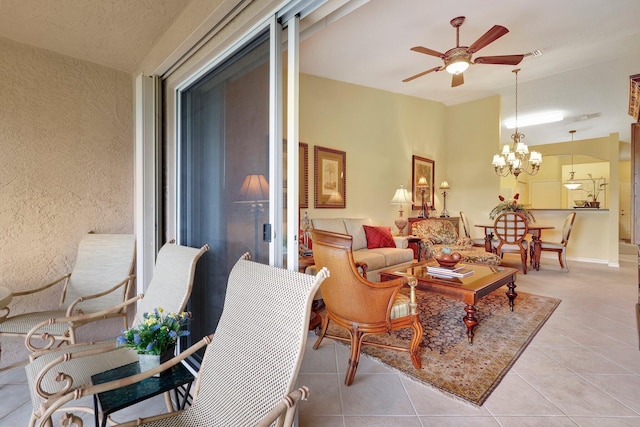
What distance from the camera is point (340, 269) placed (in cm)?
199

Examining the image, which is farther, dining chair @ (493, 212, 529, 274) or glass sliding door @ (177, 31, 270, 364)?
dining chair @ (493, 212, 529, 274)

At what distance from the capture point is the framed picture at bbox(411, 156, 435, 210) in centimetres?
576

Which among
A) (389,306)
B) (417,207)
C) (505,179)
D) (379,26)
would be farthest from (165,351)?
(505,179)

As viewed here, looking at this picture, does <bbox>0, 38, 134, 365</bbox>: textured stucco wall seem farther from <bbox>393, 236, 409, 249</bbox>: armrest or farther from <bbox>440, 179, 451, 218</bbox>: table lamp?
<bbox>440, 179, 451, 218</bbox>: table lamp

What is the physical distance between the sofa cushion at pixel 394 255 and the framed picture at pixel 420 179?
5.87 feet

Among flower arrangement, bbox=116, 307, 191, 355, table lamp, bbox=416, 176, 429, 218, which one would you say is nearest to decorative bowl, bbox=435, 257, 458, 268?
flower arrangement, bbox=116, 307, 191, 355

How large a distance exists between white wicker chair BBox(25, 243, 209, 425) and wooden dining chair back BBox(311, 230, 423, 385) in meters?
0.81

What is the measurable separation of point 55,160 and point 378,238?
3688 millimetres

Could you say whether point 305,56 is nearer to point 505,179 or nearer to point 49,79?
point 49,79

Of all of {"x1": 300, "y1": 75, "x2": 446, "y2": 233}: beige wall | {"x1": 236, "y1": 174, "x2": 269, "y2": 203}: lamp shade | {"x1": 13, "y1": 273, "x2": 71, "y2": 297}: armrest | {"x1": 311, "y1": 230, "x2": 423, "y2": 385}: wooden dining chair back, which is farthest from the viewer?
{"x1": 300, "y1": 75, "x2": 446, "y2": 233}: beige wall

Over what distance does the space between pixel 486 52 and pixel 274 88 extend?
3.76 metres

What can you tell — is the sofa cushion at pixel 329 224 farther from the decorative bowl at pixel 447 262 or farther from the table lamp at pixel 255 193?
the table lamp at pixel 255 193

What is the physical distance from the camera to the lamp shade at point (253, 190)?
1.61 metres

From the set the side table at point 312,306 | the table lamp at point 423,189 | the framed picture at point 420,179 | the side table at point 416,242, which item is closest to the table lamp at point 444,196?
the framed picture at point 420,179
